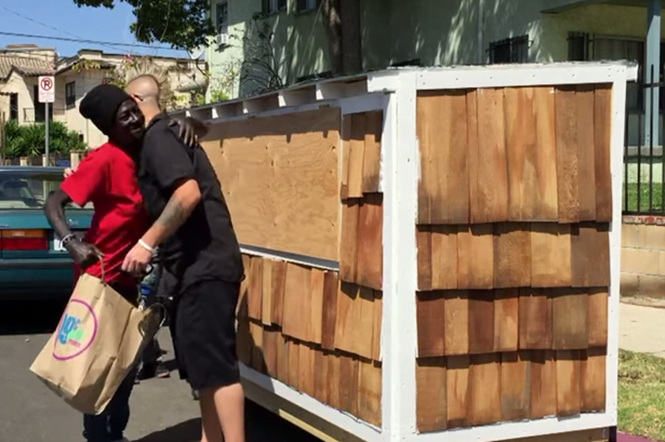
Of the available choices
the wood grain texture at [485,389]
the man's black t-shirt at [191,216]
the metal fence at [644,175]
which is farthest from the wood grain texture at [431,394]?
the metal fence at [644,175]

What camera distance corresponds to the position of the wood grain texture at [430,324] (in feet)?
11.8

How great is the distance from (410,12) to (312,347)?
13.0m

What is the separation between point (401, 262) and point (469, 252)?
1.06ft

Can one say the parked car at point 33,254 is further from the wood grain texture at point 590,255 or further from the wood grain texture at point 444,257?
the wood grain texture at point 590,255

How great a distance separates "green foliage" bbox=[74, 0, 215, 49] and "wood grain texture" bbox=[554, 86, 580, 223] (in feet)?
41.4

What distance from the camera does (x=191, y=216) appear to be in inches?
150

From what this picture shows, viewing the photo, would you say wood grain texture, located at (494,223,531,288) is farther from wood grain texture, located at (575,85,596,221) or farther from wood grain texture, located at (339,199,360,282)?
wood grain texture, located at (339,199,360,282)

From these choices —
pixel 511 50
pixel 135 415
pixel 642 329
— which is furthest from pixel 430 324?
pixel 511 50

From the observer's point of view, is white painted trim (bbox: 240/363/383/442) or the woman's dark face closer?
white painted trim (bbox: 240/363/383/442)

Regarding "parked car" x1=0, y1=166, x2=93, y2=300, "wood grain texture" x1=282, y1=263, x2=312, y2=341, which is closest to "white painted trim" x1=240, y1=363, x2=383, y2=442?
"wood grain texture" x1=282, y1=263, x2=312, y2=341

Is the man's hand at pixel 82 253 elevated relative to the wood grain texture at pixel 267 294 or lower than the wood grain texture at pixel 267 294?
elevated

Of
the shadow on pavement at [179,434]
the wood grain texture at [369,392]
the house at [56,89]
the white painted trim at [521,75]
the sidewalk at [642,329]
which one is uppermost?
the house at [56,89]

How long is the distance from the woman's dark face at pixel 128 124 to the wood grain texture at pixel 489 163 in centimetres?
156

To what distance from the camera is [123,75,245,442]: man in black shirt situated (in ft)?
12.4
